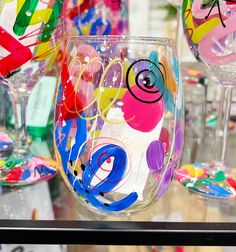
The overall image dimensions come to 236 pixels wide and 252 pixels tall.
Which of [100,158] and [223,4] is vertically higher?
[223,4]

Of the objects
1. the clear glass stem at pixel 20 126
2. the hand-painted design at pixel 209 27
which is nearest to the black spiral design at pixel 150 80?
the hand-painted design at pixel 209 27

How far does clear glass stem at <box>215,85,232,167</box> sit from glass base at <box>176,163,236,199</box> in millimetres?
16

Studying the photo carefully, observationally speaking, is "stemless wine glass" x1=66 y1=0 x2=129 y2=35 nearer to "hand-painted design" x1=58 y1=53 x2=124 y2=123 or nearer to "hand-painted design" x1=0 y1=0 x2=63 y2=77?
"hand-painted design" x1=0 y1=0 x2=63 y2=77

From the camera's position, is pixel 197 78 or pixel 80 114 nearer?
pixel 80 114

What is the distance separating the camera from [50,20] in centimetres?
43

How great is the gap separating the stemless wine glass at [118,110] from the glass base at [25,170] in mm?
120

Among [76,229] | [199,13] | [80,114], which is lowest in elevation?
[76,229]

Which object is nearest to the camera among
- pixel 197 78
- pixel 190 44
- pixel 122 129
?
pixel 122 129

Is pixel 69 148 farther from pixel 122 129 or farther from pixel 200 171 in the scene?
pixel 200 171

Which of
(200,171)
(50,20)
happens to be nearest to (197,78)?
(200,171)

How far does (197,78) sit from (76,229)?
1.53ft

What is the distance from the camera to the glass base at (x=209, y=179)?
461mm

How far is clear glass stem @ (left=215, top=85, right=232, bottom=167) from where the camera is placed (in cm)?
51

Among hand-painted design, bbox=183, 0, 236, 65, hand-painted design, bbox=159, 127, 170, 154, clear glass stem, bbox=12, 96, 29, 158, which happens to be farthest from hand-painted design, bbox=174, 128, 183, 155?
clear glass stem, bbox=12, 96, 29, 158
